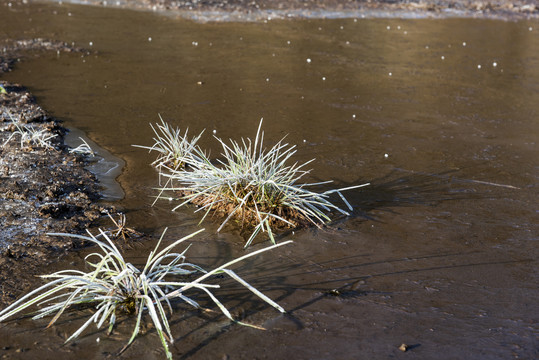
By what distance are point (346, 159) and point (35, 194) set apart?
9.22 ft

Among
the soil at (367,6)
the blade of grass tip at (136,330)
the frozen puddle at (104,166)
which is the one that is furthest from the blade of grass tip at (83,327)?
the soil at (367,6)

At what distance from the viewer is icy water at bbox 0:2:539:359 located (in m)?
3.31

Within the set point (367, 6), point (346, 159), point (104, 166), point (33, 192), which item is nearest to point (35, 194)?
point (33, 192)

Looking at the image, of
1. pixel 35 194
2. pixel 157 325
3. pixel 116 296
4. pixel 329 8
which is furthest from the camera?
pixel 329 8

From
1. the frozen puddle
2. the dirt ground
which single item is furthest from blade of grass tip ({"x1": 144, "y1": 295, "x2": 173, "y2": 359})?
the frozen puddle

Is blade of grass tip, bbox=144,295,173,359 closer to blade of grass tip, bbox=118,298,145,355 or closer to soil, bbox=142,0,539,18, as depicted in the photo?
blade of grass tip, bbox=118,298,145,355

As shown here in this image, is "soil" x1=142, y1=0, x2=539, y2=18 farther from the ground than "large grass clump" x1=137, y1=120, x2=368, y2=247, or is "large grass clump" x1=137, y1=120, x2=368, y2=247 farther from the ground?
"soil" x1=142, y1=0, x2=539, y2=18

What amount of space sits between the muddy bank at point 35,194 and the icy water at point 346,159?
0.84 feet

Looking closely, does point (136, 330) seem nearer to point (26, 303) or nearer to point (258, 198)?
point (26, 303)

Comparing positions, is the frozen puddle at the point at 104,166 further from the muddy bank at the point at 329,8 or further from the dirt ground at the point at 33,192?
the muddy bank at the point at 329,8

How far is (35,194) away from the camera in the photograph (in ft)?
15.7

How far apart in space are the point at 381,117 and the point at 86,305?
15.4ft

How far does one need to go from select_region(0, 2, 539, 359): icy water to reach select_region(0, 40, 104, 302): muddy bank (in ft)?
0.84

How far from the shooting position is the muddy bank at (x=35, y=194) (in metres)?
3.89
